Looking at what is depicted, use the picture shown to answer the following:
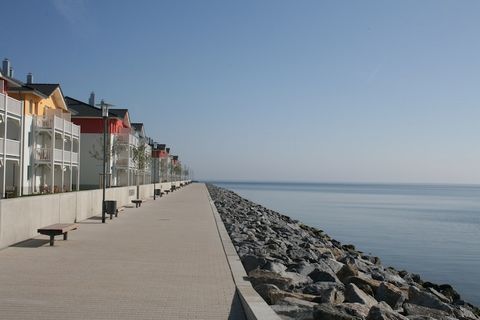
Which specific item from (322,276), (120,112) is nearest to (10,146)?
(322,276)

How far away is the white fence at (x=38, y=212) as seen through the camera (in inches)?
487

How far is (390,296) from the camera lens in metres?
9.85

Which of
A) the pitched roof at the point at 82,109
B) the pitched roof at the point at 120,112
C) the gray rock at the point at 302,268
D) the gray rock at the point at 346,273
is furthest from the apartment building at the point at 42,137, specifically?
the gray rock at the point at 346,273

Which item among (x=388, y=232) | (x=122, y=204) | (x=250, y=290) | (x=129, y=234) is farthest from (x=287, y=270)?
(x=388, y=232)

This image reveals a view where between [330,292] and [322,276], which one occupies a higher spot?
[330,292]

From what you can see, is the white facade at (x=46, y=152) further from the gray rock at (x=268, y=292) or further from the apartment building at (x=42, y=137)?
the gray rock at (x=268, y=292)

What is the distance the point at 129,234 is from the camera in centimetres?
1644

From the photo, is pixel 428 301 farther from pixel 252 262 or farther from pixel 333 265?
pixel 333 265

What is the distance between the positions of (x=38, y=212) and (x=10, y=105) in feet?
54.4

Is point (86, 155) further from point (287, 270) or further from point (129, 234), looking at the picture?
point (287, 270)

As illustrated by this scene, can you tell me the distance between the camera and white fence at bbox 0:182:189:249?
1236 centimetres

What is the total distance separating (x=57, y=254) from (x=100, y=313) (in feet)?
17.7

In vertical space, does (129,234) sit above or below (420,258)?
above

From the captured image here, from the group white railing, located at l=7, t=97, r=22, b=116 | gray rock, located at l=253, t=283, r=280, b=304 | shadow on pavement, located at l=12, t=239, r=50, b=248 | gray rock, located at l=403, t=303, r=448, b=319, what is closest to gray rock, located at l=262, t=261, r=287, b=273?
gray rock, located at l=253, t=283, r=280, b=304
